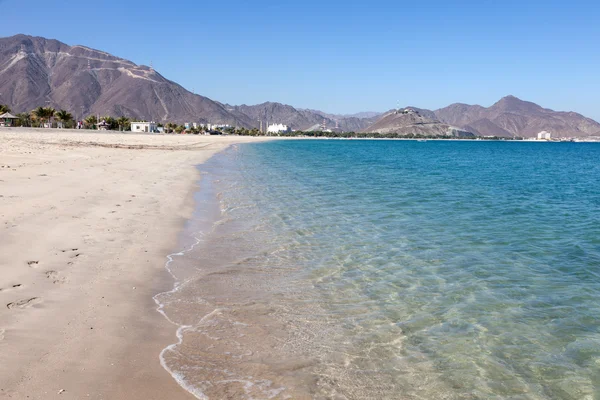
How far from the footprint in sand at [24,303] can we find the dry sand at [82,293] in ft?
0.04

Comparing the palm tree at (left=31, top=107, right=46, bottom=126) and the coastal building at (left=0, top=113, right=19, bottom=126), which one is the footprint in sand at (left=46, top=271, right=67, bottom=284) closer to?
the coastal building at (left=0, top=113, right=19, bottom=126)

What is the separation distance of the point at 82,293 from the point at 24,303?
79 centimetres

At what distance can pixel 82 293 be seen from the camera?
6.42 metres

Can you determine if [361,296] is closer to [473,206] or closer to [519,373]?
[519,373]

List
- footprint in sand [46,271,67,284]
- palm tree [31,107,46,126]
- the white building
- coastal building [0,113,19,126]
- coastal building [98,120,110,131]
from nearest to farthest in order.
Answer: footprint in sand [46,271,67,284]
coastal building [0,113,19,126]
palm tree [31,107,46,126]
coastal building [98,120,110,131]
the white building

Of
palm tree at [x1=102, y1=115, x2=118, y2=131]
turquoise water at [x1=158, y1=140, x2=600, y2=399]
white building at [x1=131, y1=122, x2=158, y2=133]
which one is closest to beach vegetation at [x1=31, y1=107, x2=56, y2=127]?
palm tree at [x1=102, y1=115, x2=118, y2=131]

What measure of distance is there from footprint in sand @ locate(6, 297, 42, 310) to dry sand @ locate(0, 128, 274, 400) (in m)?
0.01

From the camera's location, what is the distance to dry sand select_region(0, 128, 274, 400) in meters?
4.26

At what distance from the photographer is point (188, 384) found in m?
4.42

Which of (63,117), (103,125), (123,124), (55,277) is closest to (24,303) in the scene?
(55,277)

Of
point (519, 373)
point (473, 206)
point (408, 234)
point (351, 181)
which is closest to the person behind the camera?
point (519, 373)

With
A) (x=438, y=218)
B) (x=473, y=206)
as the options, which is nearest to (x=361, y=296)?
(x=438, y=218)

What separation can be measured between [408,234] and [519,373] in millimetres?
7109

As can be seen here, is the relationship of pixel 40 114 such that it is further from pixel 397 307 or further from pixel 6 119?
pixel 397 307
